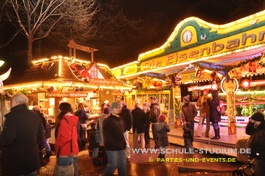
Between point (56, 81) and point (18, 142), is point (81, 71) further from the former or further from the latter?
point (18, 142)

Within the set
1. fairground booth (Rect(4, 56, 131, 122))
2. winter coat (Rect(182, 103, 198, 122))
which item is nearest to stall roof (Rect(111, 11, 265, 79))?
winter coat (Rect(182, 103, 198, 122))

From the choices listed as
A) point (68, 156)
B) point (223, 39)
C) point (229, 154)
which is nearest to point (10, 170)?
point (68, 156)

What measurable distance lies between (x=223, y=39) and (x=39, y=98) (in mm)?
10960

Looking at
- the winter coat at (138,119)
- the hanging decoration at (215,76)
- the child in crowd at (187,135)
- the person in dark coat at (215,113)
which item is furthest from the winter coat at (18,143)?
the hanging decoration at (215,76)

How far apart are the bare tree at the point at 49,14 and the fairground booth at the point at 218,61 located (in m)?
5.47

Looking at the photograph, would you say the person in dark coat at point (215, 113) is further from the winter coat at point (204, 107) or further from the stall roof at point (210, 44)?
the stall roof at point (210, 44)

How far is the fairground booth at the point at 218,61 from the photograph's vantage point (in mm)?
8242

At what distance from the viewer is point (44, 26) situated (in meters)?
17.8

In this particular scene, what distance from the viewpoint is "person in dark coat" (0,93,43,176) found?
318cm

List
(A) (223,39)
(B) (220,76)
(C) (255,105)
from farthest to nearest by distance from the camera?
1. (C) (255,105)
2. (B) (220,76)
3. (A) (223,39)

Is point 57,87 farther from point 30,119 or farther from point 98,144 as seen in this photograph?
point 30,119

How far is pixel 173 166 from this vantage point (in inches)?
253

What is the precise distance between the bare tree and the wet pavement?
11073 mm

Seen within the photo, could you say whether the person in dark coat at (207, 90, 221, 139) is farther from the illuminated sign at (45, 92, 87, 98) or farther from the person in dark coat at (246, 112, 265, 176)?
the illuminated sign at (45, 92, 87, 98)
